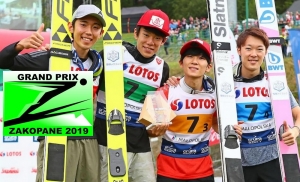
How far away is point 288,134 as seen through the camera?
11.6 ft

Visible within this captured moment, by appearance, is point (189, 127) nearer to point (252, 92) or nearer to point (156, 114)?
point (156, 114)

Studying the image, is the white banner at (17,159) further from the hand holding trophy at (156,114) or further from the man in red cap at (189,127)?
the hand holding trophy at (156,114)

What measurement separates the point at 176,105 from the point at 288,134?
2.68ft

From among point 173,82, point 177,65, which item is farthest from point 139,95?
point 177,65

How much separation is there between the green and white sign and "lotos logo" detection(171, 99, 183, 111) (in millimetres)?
676

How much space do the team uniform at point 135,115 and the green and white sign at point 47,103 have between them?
0.54 meters

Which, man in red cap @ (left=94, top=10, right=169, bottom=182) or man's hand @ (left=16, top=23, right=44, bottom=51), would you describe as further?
man in red cap @ (left=94, top=10, right=169, bottom=182)

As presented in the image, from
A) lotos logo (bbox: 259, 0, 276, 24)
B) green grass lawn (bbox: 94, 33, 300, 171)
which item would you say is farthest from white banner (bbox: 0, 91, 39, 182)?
green grass lawn (bbox: 94, 33, 300, 171)

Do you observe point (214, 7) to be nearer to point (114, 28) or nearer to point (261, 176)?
point (114, 28)

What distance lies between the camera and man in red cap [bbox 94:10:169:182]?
11.9 feet

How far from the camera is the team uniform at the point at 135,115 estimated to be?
3615 mm

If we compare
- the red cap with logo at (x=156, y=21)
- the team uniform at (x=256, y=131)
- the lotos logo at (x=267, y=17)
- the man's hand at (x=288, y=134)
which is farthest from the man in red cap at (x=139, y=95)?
the man's hand at (x=288, y=134)

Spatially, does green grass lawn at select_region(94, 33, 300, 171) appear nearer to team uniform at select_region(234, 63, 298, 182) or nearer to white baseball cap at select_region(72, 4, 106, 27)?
team uniform at select_region(234, 63, 298, 182)

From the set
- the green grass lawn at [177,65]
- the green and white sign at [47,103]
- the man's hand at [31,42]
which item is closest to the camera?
the green and white sign at [47,103]
